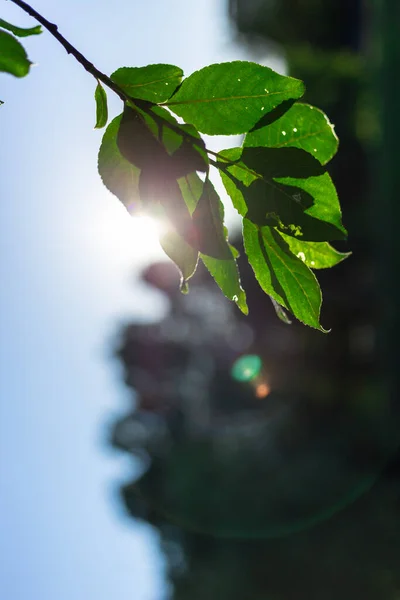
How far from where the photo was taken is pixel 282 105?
0.42 metres

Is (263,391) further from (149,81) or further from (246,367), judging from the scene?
(149,81)

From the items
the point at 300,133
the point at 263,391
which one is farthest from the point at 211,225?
the point at 263,391

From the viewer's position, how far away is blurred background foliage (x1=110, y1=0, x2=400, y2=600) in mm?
8547

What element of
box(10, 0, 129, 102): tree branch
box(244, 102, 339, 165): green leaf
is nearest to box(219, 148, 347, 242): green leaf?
box(244, 102, 339, 165): green leaf

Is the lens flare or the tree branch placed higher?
the tree branch

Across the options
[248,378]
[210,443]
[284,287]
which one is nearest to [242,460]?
[210,443]

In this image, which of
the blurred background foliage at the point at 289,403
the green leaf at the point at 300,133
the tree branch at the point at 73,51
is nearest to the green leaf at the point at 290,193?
the green leaf at the point at 300,133

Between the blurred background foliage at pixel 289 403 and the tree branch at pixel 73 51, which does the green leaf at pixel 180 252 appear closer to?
the tree branch at pixel 73 51

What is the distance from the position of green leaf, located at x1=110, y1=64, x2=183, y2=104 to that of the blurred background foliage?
25.9 ft

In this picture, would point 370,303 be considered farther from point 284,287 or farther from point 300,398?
point 284,287

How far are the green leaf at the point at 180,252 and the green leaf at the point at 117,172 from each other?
4 centimetres

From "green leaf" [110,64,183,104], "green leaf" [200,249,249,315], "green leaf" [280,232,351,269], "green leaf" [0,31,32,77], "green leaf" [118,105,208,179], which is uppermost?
"green leaf" [0,31,32,77]

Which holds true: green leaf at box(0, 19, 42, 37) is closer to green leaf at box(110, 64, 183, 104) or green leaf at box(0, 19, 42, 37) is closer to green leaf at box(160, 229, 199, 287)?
green leaf at box(110, 64, 183, 104)

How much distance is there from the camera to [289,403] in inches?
374
